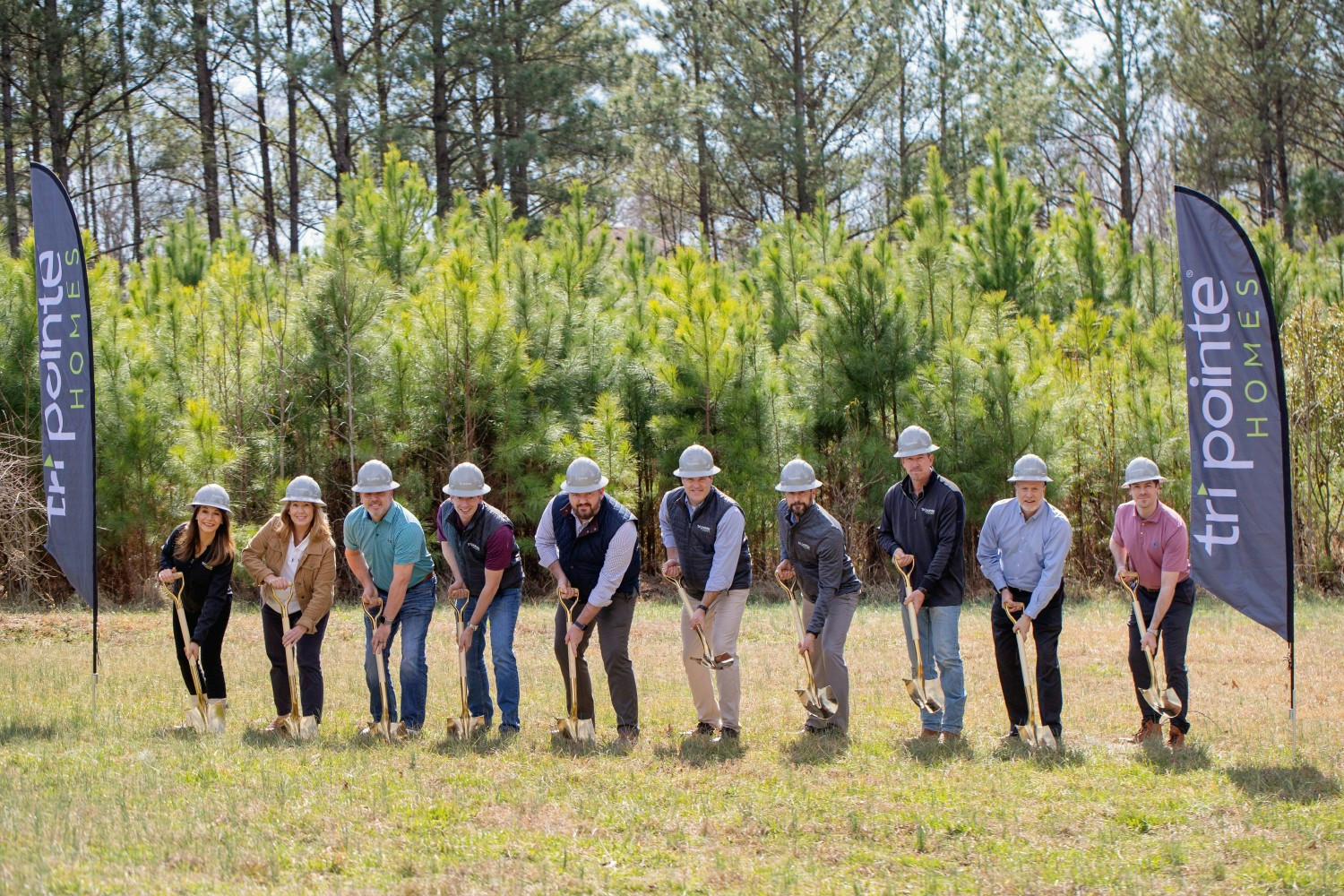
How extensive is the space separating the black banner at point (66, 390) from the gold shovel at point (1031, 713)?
19.0 ft

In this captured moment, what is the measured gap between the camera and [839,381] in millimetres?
15711

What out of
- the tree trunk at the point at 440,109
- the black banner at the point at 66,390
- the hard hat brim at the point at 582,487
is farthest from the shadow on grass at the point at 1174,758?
the tree trunk at the point at 440,109

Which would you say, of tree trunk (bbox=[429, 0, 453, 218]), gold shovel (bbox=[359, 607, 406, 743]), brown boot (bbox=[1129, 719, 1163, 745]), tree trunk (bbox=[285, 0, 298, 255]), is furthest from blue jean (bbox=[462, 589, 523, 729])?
tree trunk (bbox=[285, 0, 298, 255])

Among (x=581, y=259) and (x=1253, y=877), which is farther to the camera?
(x=581, y=259)

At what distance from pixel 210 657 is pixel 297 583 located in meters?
0.74

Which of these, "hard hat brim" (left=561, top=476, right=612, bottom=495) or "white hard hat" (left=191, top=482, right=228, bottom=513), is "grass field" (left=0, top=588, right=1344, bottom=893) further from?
"hard hat brim" (left=561, top=476, right=612, bottom=495)

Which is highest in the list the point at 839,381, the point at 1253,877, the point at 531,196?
the point at 531,196

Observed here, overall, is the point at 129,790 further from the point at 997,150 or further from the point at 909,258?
the point at 997,150

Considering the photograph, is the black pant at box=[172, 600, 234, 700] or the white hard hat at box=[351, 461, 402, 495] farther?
the black pant at box=[172, 600, 234, 700]

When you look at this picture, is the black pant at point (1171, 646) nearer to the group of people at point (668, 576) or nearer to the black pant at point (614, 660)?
the group of people at point (668, 576)

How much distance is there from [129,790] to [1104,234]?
63.1 ft

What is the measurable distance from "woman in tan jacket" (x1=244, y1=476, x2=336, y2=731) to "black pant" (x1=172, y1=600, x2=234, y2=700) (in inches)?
11.8

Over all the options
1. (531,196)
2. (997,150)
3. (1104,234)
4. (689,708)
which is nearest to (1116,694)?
(689,708)

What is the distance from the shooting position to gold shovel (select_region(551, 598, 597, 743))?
7508 millimetres
